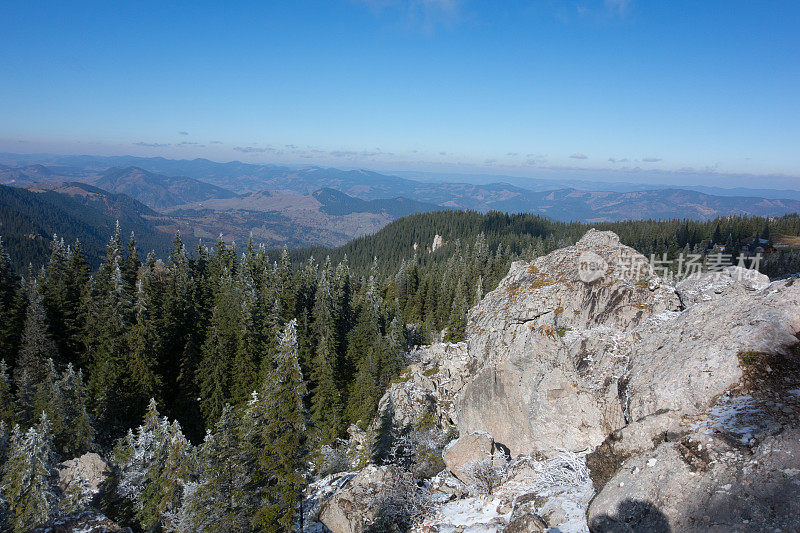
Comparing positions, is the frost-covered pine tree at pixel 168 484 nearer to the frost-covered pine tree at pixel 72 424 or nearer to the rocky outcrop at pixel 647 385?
the frost-covered pine tree at pixel 72 424

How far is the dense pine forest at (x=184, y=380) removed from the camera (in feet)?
58.6

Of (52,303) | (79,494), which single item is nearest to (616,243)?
(79,494)

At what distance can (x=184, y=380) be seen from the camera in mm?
36375

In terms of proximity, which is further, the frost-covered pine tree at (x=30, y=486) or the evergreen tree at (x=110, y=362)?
the evergreen tree at (x=110, y=362)

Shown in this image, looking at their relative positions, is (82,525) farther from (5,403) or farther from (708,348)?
(5,403)

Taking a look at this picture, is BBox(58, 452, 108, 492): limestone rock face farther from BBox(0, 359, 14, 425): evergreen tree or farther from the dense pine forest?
BBox(0, 359, 14, 425): evergreen tree

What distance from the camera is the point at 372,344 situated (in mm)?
39719

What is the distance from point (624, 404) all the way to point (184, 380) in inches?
1492

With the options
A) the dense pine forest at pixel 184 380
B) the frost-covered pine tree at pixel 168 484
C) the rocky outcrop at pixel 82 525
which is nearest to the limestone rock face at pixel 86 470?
the dense pine forest at pixel 184 380

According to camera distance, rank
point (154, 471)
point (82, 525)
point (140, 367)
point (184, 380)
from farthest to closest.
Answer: point (184, 380)
point (140, 367)
point (154, 471)
point (82, 525)

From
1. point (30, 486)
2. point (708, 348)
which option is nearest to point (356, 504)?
point (708, 348)

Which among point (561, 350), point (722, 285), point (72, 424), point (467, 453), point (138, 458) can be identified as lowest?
point (72, 424)

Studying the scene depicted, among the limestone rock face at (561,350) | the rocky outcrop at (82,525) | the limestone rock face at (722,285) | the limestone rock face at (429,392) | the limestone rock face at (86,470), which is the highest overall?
the limestone rock face at (722,285)

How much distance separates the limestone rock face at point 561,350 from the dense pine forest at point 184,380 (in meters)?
10.2
